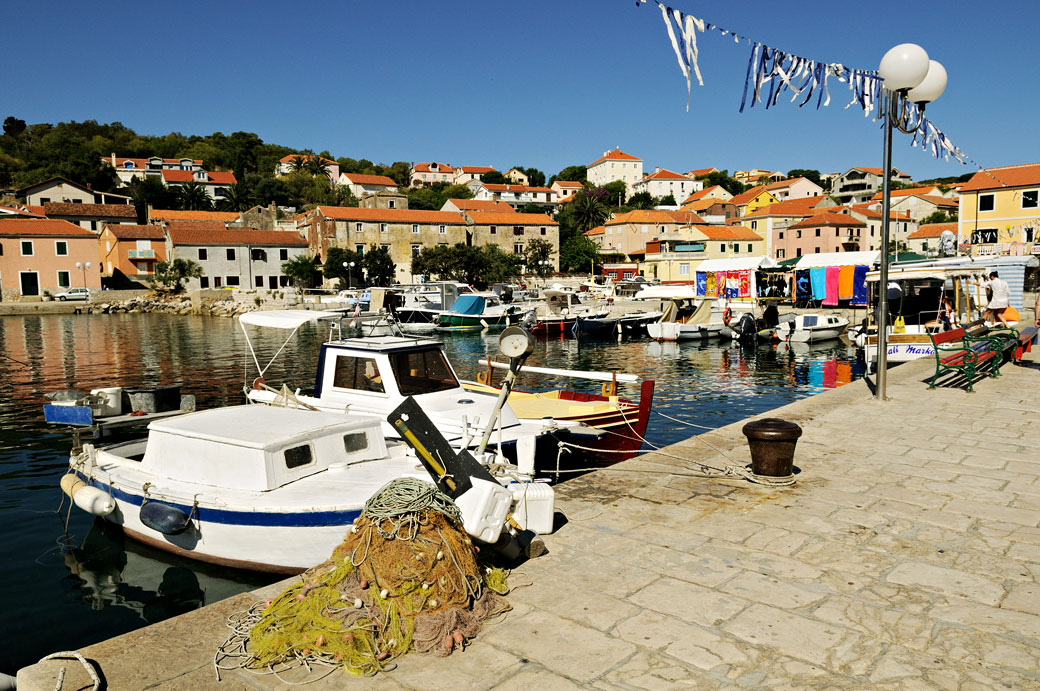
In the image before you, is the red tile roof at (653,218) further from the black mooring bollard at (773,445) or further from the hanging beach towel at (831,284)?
the black mooring bollard at (773,445)

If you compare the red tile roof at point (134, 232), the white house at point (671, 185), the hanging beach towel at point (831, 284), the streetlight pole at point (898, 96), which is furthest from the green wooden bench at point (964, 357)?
the white house at point (671, 185)

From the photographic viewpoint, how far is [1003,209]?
52438 mm

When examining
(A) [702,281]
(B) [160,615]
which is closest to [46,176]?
(A) [702,281]

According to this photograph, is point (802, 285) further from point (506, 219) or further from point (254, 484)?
point (254, 484)

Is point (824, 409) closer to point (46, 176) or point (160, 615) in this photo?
point (160, 615)

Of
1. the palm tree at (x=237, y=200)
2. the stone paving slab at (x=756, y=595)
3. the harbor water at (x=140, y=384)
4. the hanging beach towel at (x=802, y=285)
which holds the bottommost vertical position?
the harbor water at (x=140, y=384)

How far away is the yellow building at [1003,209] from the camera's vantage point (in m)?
50.6

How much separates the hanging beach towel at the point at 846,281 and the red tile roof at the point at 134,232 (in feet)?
223

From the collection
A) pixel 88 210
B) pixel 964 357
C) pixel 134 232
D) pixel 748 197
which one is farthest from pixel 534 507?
pixel 748 197

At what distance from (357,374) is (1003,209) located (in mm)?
58850

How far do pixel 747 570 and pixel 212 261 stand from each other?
7437 centimetres

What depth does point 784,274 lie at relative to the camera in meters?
49.2

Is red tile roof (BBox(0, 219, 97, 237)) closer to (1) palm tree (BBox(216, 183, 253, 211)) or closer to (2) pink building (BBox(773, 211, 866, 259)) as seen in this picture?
(1) palm tree (BBox(216, 183, 253, 211))

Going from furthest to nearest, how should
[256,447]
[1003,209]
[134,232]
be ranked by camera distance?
[134,232]
[1003,209]
[256,447]
